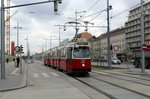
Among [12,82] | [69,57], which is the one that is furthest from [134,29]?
[12,82]

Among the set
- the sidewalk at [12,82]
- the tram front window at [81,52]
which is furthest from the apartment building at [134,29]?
the sidewalk at [12,82]

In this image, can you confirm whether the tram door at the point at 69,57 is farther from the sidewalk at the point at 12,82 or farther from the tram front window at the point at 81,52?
the sidewalk at the point at 12,82

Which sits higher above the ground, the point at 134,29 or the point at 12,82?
the point at 134,29

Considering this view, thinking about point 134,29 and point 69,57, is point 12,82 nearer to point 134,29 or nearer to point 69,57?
point 69,57

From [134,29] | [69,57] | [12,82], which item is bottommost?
[12,82]

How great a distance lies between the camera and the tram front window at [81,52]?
24203 millimetres

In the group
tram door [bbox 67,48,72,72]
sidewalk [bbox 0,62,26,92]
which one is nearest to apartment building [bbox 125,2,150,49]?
tram door [bbox 67,48,72,72]

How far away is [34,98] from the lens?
12.1m

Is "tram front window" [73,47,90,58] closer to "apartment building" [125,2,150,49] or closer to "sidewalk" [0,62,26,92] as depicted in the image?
"sidewalk" [0,62,26,92]

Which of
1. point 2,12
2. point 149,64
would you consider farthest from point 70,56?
point 149,64

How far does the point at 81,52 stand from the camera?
24.4 m

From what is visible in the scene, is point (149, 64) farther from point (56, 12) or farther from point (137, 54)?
point (56, 12)

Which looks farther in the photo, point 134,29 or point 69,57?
point 134,29

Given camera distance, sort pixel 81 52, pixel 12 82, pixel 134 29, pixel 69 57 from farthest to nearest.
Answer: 1. pixel 134 29
2. pixel 69 57
3. pixel 81 52
4. pixel 12 82
